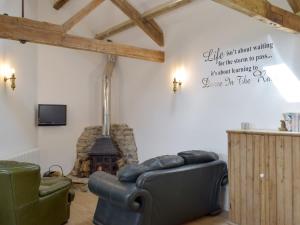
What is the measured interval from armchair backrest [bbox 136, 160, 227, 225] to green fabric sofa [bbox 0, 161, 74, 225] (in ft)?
3.45

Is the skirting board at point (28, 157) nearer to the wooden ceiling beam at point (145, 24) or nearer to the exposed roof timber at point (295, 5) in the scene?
the wooden ceiling beam at point (145, 24)

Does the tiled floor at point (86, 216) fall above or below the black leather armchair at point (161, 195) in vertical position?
below

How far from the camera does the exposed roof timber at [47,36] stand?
3.61 m

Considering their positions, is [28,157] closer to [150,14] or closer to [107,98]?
[107,98]

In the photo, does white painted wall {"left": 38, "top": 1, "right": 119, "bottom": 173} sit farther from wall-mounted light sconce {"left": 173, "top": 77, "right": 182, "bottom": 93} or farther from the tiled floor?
wall-mounted light sconce {"left": 173, "top": 77, "right": 182, "bottom": 93}

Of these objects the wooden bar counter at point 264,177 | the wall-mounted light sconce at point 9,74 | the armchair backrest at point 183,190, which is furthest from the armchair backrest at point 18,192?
the wooden bar counter at point 264,177

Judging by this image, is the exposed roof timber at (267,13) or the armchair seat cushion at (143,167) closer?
the exposed roof timber at (267,13)

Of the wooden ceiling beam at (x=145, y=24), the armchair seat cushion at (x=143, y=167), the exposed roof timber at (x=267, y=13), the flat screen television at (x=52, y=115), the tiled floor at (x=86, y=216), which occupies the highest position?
the wooden ceiling beam at (x=145, y=24)

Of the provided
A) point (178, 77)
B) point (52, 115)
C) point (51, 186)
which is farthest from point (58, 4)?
point (51, 186)

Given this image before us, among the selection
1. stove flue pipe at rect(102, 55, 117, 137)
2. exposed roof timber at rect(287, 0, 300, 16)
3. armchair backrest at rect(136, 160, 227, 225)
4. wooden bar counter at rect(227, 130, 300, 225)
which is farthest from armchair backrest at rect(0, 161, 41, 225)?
stove flue pipe at rect(102, 55, 117, 137)

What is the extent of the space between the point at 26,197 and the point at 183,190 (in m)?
1.72

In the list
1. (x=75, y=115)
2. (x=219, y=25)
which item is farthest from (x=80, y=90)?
(x=219, y=25)

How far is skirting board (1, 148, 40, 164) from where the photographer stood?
453 cm

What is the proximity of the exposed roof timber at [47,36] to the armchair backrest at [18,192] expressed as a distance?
177 centimetres
